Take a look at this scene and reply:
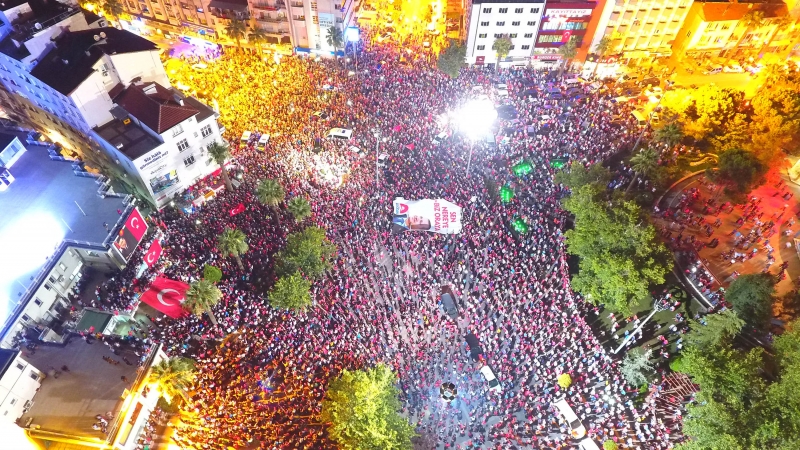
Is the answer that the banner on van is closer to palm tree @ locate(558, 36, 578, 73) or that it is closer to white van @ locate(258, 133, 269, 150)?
white van @ locate(258, 133, 269, 150)

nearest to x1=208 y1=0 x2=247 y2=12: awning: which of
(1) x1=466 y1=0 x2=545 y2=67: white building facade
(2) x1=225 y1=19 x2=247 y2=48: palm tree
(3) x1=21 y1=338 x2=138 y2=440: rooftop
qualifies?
(2) x1=225 y1=19 x2=247 y2=48: palm tree

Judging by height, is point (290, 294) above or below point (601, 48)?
below

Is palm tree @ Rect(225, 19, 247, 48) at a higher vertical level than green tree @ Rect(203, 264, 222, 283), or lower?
higher

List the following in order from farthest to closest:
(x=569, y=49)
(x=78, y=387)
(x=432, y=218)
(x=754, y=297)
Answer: (x=569, y=49) < (x=432, y=218) < (x=754, y=297) < (x=78, y=387)

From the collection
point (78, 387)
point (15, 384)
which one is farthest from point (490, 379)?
point (15, 384)

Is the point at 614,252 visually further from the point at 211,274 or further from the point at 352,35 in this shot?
the point at 352,35

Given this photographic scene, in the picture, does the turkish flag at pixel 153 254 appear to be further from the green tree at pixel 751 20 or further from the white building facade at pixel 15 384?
the green tree at pixel 751 20
